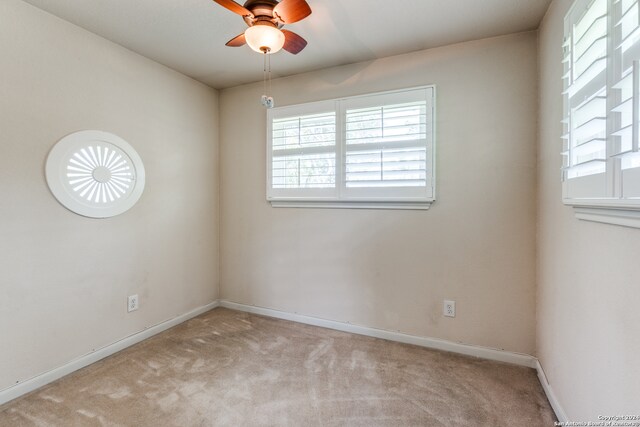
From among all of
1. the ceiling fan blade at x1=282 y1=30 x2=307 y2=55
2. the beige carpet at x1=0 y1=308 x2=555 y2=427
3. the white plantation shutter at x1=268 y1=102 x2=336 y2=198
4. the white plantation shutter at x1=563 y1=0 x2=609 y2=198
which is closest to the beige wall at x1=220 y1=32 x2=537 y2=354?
the white plantation shutter at x1=268 y1=102 x2=336 y2=198

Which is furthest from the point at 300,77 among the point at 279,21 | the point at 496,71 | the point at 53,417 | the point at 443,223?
the point at 53,417

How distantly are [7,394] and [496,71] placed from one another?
3.81 m

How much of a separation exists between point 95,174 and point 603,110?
9.49 feet

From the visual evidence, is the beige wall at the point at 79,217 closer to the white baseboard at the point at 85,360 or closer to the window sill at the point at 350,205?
the white baseboard at the point at 85,360

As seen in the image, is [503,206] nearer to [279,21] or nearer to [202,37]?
[279,21]

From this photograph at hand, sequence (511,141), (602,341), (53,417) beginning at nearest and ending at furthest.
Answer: (602,341) → (53,417) → (511,141)

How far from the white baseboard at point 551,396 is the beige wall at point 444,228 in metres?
0.20

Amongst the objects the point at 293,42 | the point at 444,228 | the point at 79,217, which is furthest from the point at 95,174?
the point at 444,228

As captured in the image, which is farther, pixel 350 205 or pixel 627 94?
pixel 350 205

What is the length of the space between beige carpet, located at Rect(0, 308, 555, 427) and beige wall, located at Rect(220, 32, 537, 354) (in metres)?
0.33

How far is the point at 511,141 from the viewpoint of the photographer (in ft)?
7.09

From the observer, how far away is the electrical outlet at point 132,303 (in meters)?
2.46

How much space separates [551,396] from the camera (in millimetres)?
1741

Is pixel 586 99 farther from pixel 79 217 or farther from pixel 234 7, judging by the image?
pixel 79 217
